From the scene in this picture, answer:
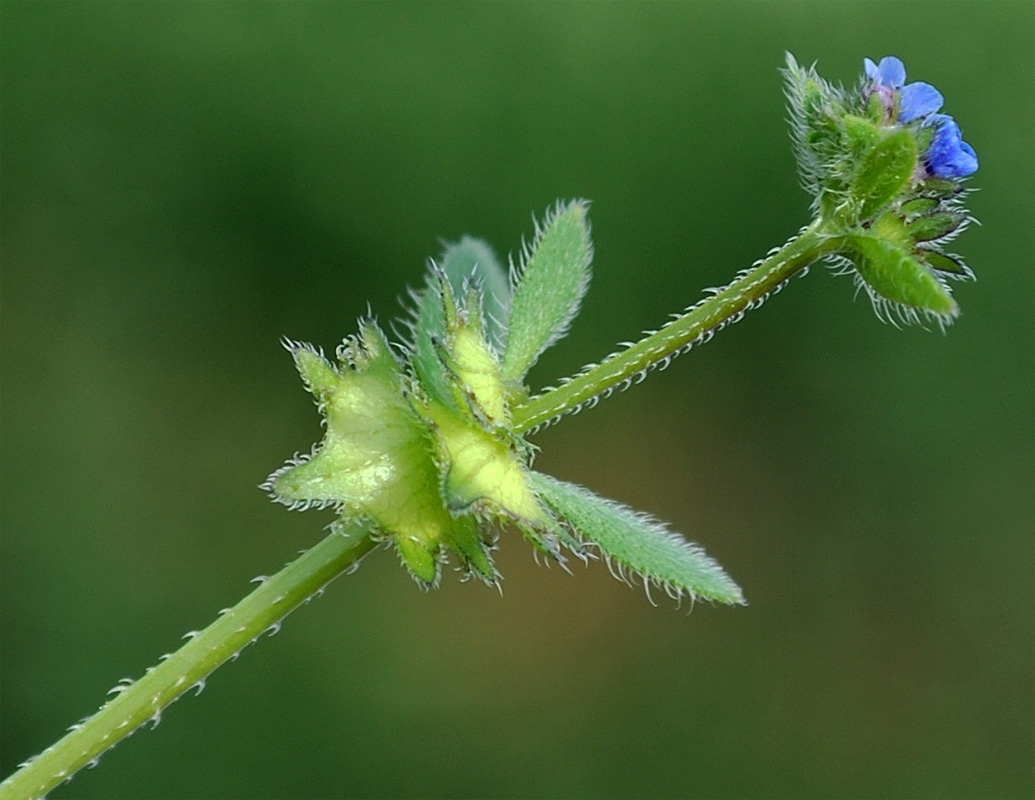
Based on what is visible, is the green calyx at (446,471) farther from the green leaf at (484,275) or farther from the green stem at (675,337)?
the green leaf at (484,275)

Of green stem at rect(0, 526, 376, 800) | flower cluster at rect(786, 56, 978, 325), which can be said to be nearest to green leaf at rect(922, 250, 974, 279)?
flower cluster at rect(786, 56, 978, 325)

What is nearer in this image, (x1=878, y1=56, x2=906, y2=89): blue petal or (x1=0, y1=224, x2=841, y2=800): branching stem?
(x1=0, y1=224, x2=841, y2=800): branching stem

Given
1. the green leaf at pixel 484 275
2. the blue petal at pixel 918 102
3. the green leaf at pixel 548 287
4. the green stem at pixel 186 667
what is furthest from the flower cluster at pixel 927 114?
the green stem at pixel 186 667

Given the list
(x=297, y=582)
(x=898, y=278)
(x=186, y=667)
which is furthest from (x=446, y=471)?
(x=898, y=278)

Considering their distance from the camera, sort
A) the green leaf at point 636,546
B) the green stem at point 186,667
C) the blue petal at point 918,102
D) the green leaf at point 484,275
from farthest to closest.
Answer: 1. the green leaf at point 484,275
2. the blue petal at point 918,102
3. the green leaf at point 636,546
4. the green stem at point 186,667

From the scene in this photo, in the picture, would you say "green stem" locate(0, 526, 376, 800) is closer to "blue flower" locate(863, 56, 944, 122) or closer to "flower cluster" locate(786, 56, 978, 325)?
"flower cluster" locate(786, 56, 978, 325)

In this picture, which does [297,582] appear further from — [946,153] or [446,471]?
[946,153]
